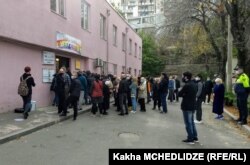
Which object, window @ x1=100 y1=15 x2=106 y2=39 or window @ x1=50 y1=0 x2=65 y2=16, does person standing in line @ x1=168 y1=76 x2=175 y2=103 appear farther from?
window @ x1=50 y1=0 x2=65 y2=16

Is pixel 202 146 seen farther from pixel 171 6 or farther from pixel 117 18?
pixel 117 18

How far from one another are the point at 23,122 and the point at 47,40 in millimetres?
5391

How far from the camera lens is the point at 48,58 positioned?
1566cm

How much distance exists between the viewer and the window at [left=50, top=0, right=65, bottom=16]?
Result: 53.0 feet

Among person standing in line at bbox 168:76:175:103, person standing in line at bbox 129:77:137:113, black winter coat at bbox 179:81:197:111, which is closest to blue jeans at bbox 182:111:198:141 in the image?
black winter coat at bbox 179:81:197:111

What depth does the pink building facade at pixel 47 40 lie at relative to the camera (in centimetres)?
1248

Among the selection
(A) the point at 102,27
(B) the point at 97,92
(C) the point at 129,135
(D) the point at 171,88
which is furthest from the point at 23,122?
(A) the point at 102,27

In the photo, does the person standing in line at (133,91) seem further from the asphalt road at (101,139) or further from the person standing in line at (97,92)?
the person standing in line at (97,92)

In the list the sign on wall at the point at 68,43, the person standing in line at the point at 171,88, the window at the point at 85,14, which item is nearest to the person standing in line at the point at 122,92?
the sign on wall at the point at 68,43

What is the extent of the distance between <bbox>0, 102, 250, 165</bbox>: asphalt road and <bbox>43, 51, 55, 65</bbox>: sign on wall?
3.54 m

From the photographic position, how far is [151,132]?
10.5 meters

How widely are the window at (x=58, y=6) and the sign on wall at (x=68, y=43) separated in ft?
3.77

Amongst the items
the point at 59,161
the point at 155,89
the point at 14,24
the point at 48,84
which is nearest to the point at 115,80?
the point at 155,89

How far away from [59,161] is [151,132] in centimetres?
421
